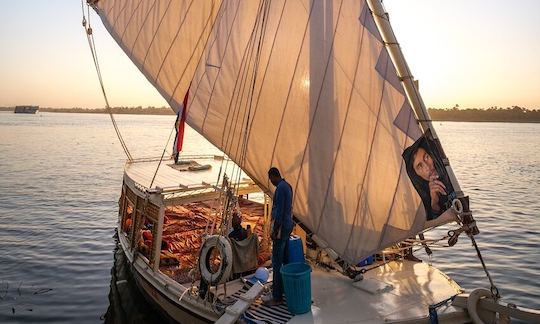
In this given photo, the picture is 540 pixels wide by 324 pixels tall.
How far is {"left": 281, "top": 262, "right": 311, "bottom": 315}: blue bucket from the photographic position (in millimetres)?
7602

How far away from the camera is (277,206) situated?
812 centimetres

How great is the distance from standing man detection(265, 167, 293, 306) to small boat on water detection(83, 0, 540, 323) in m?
0.35

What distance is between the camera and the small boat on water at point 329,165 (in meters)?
7.30

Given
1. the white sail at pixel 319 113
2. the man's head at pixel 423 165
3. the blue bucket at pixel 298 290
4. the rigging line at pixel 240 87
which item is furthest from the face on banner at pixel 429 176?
the rigging line at pixel 240 87

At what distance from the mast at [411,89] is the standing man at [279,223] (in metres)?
2.60

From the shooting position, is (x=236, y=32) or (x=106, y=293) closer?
(x=236, y=32)

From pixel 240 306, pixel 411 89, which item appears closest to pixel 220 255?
pixel 240 306

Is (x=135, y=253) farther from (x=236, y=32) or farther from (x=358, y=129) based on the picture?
(x=358, y=129)

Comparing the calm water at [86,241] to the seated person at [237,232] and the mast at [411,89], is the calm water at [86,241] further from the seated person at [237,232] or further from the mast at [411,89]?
the mast at [411,89]

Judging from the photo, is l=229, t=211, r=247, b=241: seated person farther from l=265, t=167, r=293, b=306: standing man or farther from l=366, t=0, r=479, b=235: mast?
l=366, t=0, r=479, b=235: mast

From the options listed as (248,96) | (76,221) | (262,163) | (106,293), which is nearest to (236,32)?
(248,96)

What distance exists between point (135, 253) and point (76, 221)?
14359 mm

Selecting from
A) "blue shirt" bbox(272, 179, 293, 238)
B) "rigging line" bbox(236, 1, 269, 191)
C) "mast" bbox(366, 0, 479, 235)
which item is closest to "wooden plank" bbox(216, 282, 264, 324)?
"blue shirt" bbox(272, 179, 293, 238)

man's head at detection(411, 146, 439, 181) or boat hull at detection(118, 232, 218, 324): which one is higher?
man's head at detection(411, 146, 439, 181)
